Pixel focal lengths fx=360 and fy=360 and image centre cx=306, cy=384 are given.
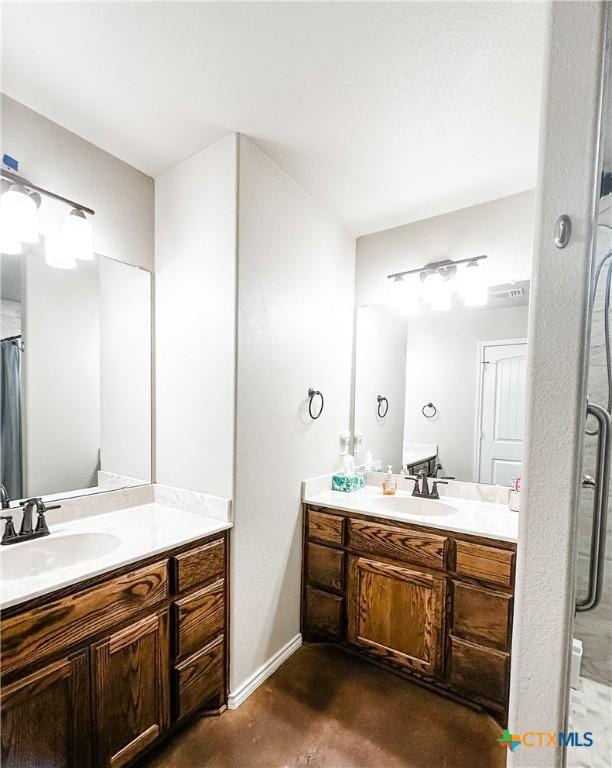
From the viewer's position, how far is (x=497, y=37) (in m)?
1.17

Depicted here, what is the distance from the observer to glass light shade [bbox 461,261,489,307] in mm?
2094

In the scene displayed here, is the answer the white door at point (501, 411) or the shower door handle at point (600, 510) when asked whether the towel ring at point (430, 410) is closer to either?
the white door at point (501, 411)

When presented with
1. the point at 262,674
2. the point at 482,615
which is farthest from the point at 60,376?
the point at 482,615

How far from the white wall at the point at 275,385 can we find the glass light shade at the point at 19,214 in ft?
2.66

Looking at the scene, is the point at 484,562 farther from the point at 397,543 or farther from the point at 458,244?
the point at 458,244

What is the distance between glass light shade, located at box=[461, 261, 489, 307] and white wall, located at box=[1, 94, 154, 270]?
180 cm

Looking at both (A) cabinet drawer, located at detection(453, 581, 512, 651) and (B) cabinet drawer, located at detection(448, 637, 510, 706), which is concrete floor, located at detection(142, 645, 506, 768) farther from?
(A) cabinet drawer, located at detection(453, 581, 512, 651)

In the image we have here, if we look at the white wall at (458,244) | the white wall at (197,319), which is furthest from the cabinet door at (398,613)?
the white wall at (458,244)

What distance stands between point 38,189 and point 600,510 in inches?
85.5

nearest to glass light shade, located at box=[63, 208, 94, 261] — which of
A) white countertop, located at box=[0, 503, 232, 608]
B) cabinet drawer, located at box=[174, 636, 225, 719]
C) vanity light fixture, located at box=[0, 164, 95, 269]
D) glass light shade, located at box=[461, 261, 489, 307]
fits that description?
vanity light fixture, located at box=[0, 164, 95, 269]

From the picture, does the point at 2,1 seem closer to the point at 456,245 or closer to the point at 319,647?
the point at 456,245

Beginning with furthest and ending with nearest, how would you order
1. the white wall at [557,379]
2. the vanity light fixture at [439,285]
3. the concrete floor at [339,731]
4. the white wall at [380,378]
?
1. the white wall at [380,378]
2. the vanity light fixture at [439,285]
3. the concrete floor at [339,731]
4. the white wall at [557,379]

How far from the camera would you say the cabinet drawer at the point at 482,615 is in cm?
156

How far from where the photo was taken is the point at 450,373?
2.28m
